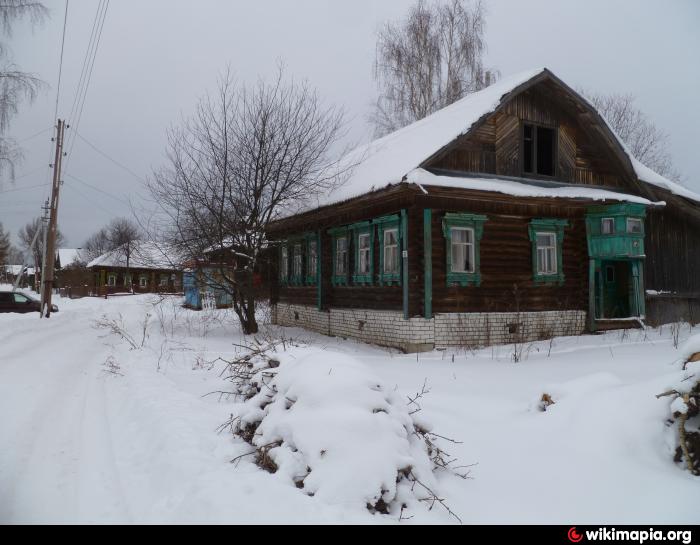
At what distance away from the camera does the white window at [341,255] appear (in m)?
14.7

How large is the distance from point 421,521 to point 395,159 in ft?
34.1

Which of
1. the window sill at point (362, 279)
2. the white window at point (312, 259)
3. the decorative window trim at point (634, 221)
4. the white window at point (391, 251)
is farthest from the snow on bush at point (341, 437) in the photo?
the white window at point (312, 259)

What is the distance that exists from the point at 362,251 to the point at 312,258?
127 inches

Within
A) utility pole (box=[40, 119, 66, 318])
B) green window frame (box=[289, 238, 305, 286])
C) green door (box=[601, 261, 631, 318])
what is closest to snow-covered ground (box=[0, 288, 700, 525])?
green door (box=[601, 261, 631, 318])

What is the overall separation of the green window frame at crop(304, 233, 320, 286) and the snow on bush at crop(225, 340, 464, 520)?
36.4ft

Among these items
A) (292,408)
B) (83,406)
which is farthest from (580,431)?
(83,406)

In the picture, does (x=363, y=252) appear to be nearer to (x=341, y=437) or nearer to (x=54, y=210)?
→ (x=341, y=437)

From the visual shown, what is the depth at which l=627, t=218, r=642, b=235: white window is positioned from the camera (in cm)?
1301

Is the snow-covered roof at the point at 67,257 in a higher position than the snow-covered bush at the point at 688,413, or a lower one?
higher

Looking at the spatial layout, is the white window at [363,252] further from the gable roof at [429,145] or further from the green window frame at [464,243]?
the green window frame at [464,243]

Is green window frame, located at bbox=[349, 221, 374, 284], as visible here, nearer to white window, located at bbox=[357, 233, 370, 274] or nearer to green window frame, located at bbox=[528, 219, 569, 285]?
white window, located at bbox=[357, 233, 370, 274]

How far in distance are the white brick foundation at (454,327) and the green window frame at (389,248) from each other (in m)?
0.85

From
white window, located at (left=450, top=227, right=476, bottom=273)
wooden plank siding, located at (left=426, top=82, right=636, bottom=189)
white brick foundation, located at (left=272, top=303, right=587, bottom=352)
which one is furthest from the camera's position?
wooden plank siding, located at (left=426, top=82, right=636, bottom=189)

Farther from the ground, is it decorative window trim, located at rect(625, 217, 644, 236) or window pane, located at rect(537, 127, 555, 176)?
window pane, located at rect(537, 127, 555, 176)
